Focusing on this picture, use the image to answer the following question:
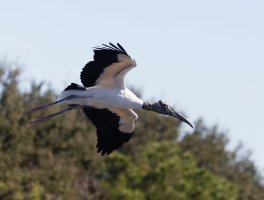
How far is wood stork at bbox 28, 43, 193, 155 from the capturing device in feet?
65.1

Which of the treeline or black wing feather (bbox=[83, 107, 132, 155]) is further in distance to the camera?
the treeline

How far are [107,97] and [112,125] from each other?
117cm

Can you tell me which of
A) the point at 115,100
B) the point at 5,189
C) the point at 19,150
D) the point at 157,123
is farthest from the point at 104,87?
the point at 157,123

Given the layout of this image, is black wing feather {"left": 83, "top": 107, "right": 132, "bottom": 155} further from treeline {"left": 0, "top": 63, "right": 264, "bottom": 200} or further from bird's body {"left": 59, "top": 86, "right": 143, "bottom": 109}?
treeline {"left": 0, "top": 63, "right": 264, "bottom": 200}

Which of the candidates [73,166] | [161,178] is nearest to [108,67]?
[161,178]

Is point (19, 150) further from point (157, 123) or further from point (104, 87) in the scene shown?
point (104, 87)

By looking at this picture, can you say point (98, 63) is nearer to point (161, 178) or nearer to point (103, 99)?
point (103, 99)

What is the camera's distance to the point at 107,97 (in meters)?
19.9

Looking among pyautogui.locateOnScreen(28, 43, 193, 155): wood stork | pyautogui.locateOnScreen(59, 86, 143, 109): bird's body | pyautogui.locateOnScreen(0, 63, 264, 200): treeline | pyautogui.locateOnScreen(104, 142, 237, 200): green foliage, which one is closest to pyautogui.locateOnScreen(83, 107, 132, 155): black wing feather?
pyautogui.locateOnScreen(28, 43, 193, 155): wood stork

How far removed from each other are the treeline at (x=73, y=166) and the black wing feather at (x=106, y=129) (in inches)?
772

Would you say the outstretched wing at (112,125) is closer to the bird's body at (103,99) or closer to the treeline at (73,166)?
the bird's body at (103,99)

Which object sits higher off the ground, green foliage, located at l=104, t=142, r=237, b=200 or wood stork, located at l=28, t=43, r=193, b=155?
green foliage, located at l=104, t=142, r=237, b=200

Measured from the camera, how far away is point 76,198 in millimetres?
43500

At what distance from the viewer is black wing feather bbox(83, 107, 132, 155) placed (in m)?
20.9
